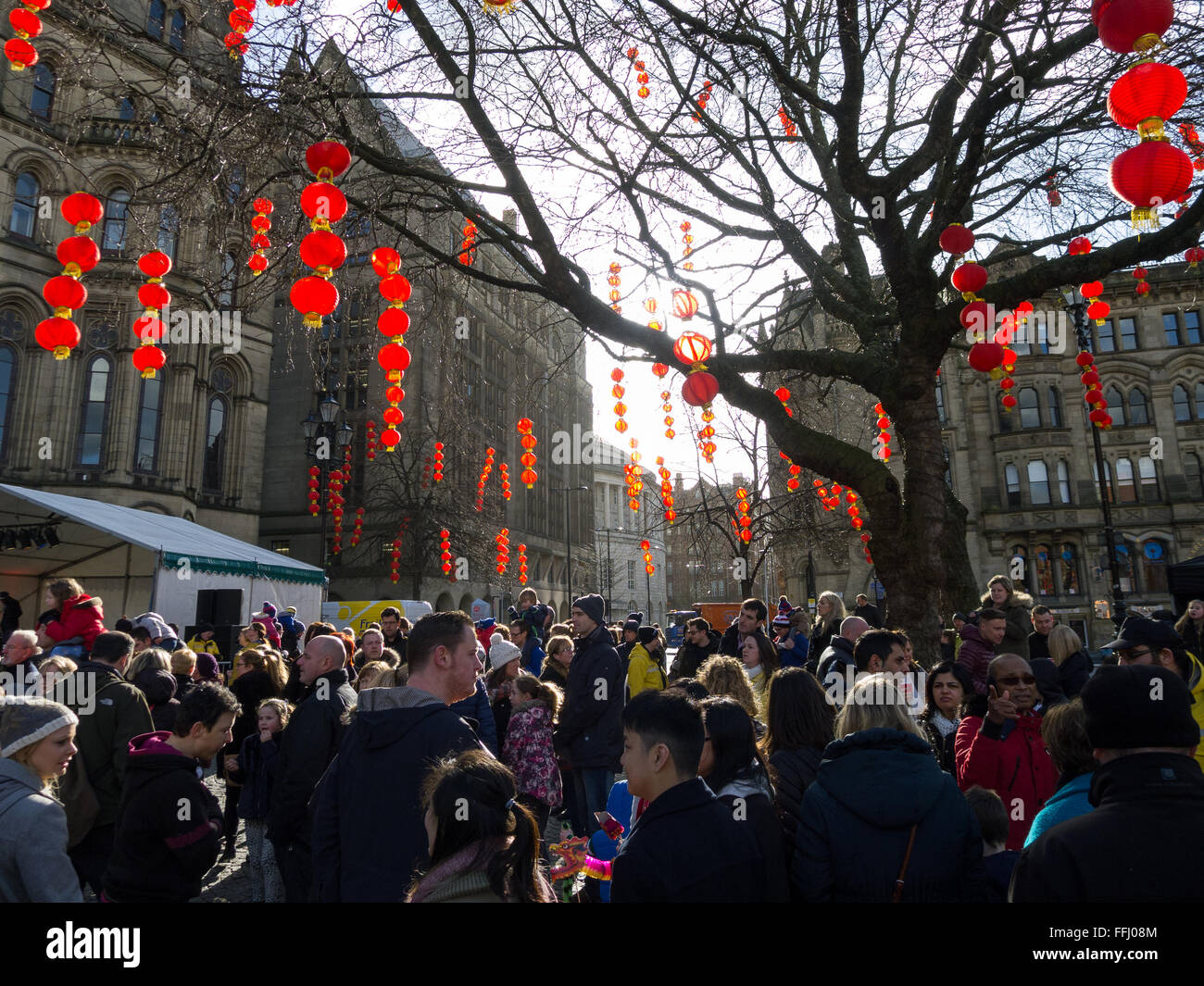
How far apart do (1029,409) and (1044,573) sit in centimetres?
887

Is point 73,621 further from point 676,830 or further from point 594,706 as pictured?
point 676,830

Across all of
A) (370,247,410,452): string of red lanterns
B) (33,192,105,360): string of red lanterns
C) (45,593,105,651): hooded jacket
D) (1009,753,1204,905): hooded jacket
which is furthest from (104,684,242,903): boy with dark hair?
(45,593,105,651): hooded jacket

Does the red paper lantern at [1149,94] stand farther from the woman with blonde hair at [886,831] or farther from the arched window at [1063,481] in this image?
the arched window at [1063,481]

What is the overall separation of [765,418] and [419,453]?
27.7 meters

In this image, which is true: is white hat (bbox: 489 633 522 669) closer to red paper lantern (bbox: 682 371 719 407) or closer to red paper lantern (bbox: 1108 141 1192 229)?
red paper lantern (bbox: 682 371 719 407)

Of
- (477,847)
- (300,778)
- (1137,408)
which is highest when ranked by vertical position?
(1137,408)

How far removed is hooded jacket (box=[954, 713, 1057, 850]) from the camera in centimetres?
398

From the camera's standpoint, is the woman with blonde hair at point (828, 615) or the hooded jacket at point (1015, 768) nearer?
the hooded jacket at point (1015, 768)

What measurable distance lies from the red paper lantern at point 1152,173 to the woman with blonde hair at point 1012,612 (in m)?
Result: 4.36

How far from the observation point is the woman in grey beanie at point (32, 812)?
268 cm

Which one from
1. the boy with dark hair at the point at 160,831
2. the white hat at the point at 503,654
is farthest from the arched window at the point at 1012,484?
the boy with dark hair at the point at 160,831

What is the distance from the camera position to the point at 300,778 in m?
4.55

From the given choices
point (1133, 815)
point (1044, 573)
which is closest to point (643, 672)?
point (1133, 815)
